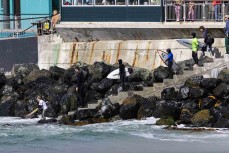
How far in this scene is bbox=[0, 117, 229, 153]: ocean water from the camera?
2808cm

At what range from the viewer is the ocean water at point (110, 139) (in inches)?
1105

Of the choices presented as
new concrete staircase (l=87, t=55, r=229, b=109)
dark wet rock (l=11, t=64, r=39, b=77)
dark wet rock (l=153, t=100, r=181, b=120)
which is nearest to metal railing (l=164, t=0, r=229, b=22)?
new concrete staircase (l=87, t=55, r=229, b=109)

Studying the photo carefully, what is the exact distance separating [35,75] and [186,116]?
9.26m

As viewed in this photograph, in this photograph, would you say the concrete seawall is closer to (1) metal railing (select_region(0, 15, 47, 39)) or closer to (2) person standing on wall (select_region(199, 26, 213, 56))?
(2) person standing on wall (select_region(199, 26, 213, 56))

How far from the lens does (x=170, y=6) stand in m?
39.8

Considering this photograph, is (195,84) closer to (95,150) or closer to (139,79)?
(139,79)

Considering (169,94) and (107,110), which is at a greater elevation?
(169,94)

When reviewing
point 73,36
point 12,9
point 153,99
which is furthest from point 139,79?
point 12,9

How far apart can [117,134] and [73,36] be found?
36.3 ft

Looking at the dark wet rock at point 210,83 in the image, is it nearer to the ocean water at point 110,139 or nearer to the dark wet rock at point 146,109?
the dark wet rock at point 146,109

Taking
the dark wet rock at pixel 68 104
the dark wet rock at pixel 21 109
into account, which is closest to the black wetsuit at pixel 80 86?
the dark wet rock at pixel 68 104

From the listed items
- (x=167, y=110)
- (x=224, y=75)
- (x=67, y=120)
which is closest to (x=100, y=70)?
(x=67, y=120)

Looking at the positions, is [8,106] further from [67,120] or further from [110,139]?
[110,139]

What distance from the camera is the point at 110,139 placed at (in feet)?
98.4
